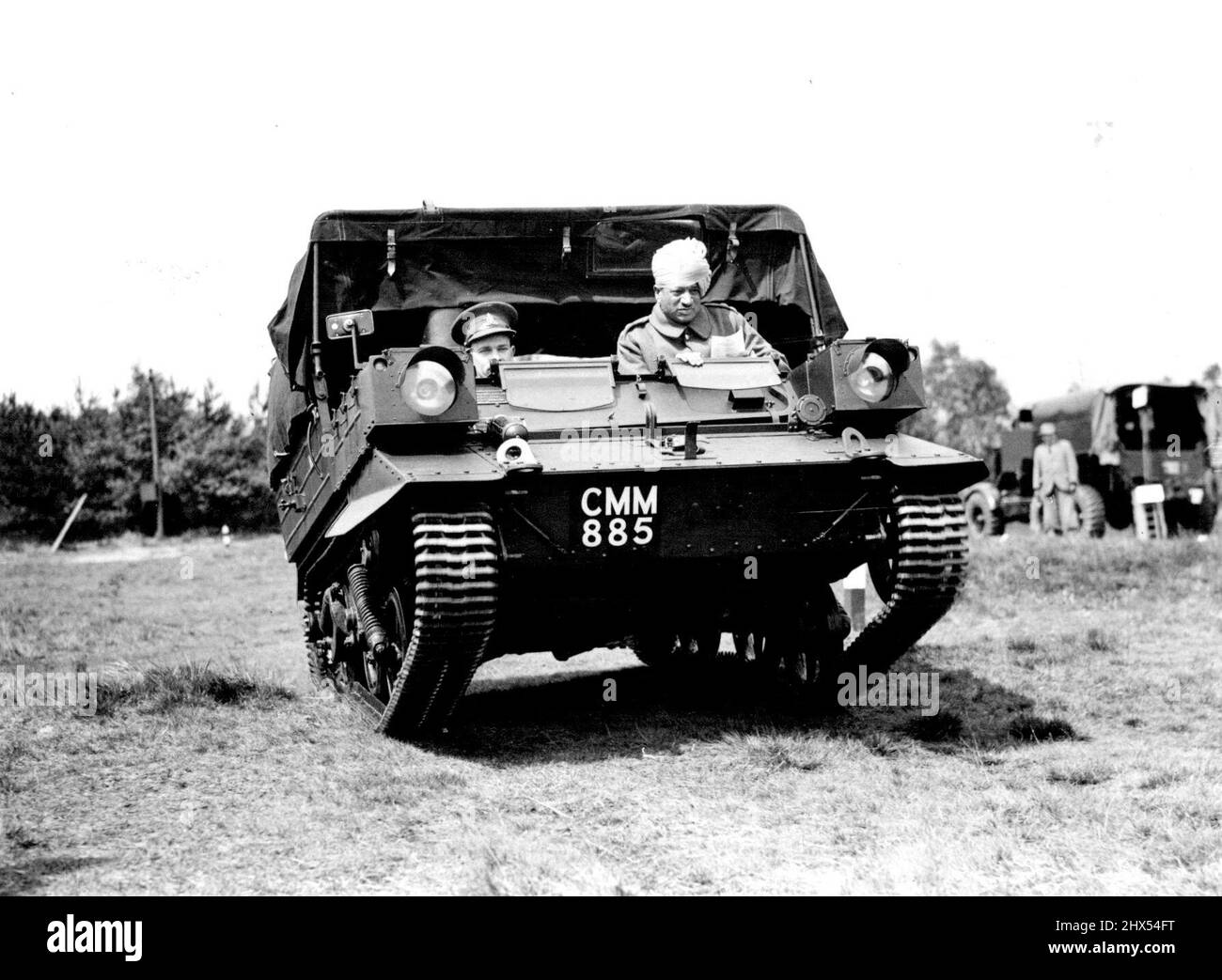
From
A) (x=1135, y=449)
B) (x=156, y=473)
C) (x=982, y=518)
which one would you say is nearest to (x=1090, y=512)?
(x=1135, y=449)

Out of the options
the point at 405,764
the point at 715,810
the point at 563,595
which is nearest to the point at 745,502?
the point at 563,595

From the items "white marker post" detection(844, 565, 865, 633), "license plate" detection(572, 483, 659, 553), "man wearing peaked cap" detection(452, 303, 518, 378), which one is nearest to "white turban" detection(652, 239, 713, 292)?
"man wearing peaked cap" detection(452, 303, 518, 378)

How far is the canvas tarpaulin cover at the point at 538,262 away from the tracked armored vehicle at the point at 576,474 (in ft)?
0.05

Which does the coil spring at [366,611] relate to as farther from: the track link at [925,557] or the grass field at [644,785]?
the track link at [925,557]

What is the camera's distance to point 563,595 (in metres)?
6.38

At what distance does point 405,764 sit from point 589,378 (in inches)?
80.7

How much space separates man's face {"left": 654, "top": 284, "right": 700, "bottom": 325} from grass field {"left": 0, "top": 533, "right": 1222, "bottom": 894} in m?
2.14

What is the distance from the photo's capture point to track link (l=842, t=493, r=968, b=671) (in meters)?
6.11

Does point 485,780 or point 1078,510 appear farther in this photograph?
point 1078,510

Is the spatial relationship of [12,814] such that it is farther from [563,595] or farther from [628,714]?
[628,714]

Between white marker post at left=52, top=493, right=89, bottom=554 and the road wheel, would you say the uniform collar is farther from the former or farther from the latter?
white marker post at left=52, top=493, right=89, bottom=554

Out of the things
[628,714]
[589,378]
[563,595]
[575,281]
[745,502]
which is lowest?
[628,714]

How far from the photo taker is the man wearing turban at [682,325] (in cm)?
732

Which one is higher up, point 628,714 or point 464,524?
point 464,524
